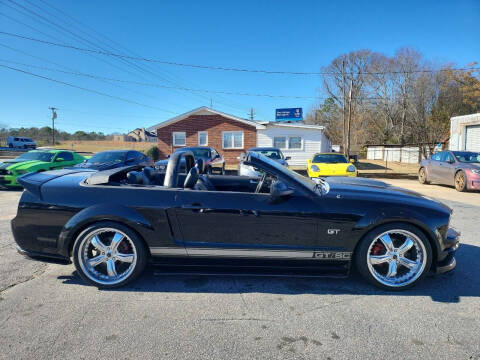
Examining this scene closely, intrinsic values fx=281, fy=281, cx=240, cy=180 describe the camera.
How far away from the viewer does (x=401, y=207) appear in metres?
2.73

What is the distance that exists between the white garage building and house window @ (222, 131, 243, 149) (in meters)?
13.7

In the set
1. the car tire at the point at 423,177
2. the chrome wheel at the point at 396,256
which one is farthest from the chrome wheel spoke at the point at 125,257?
the car tire at the point at 423,177

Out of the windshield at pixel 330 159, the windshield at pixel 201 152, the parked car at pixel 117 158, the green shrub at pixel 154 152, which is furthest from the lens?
the green shrub at pixel 154 152

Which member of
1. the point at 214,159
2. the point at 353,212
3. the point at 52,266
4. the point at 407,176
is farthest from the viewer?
the point at 407,176

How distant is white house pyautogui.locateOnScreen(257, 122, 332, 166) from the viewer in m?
20.8

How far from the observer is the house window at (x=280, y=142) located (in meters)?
21.1

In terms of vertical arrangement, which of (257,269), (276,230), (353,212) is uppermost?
(353,212)

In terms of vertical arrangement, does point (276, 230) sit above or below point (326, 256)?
above

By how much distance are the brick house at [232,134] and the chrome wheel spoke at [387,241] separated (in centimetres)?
1836

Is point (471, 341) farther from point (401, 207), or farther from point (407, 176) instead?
point (407, 176)

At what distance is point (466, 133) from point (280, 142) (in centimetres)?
1122

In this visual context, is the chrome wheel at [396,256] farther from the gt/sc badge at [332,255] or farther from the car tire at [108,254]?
the car tire at [108,254]

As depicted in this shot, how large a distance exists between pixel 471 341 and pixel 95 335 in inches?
110

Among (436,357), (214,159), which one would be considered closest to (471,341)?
(436,357)
